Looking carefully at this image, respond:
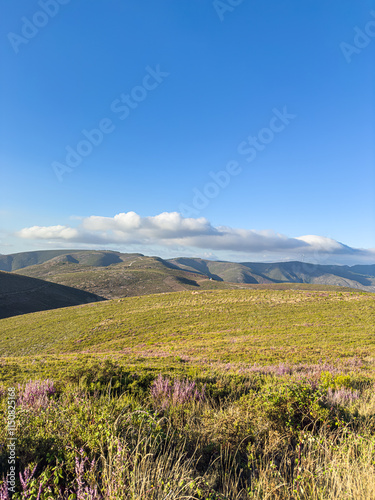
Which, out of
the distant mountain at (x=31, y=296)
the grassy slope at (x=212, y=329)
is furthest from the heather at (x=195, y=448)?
the distant mountain at (x=31, y=296)

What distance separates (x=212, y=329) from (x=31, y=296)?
88149 millimetres

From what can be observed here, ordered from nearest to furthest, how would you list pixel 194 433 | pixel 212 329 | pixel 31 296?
pixel 194 433
pixel 212 329
pixel 31 296

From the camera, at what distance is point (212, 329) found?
32719 millimetres

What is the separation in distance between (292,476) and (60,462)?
3.22m

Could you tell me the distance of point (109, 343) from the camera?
101 feet

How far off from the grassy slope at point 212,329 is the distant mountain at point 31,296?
36.4 m

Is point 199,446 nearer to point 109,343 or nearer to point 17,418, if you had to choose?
point 17,418

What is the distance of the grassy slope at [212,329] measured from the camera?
62.3 feet

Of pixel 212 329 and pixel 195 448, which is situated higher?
pixel 195 448

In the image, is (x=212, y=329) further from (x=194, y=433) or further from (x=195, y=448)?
(x=195, y=448)

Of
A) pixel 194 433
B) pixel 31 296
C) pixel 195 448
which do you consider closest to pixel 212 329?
pixel 194 433

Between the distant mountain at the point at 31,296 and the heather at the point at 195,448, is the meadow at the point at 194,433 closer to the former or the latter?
the heather at the point at 195,448

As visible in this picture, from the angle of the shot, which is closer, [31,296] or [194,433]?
[194,433]

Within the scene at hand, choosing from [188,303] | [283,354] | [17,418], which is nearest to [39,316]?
[188,303]
